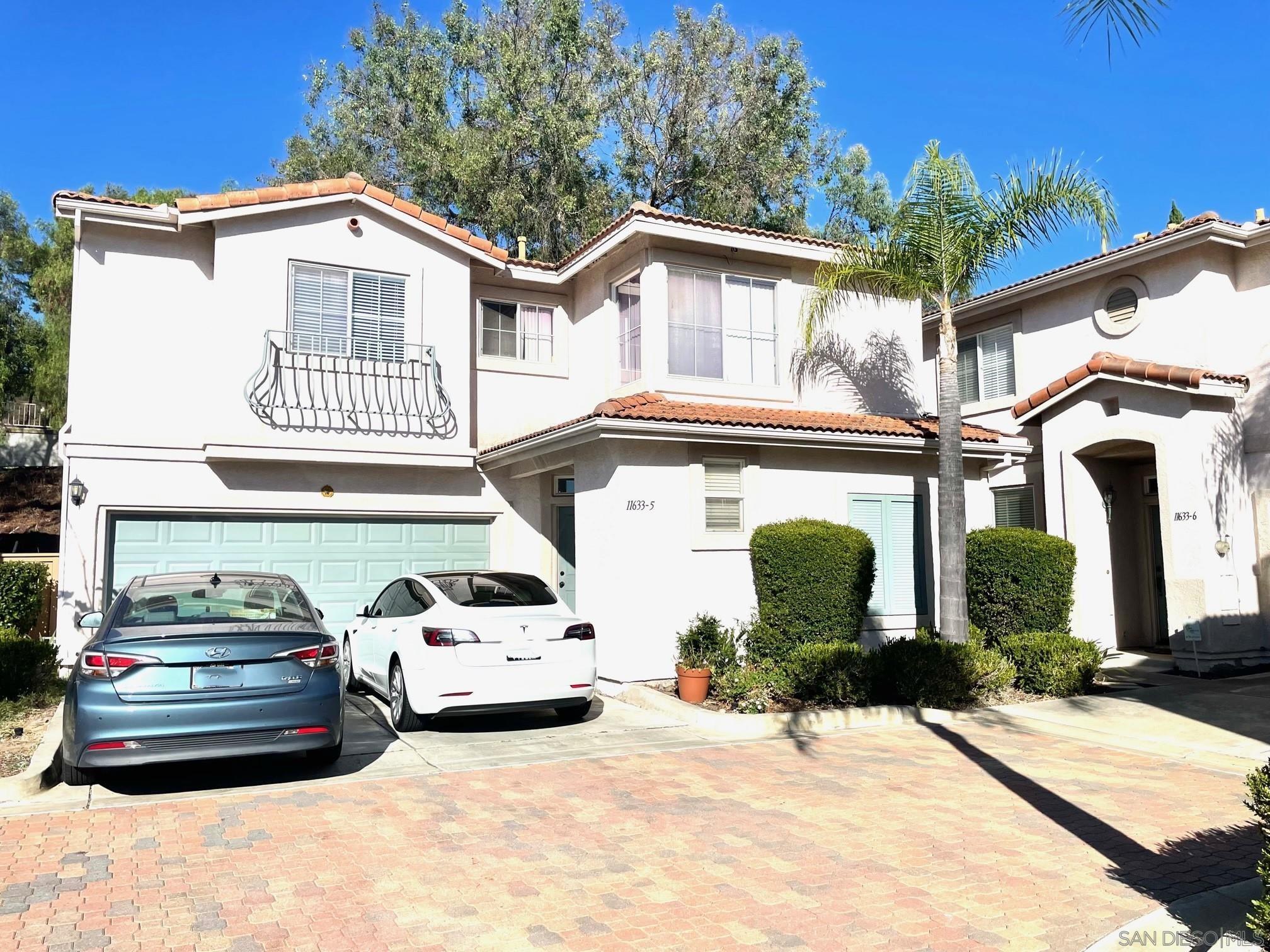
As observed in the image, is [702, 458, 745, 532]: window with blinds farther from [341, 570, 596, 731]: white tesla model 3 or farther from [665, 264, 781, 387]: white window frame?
[341, 570, 596, 731]: white tesla model 3

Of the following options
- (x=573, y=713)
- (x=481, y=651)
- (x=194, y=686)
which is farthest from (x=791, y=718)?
(x=194, y=686)

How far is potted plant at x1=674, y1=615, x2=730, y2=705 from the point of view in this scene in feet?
34.0

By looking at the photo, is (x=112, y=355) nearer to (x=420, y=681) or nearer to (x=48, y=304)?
(x=420, y=681)

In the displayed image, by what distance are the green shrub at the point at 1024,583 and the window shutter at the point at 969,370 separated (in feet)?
23.3

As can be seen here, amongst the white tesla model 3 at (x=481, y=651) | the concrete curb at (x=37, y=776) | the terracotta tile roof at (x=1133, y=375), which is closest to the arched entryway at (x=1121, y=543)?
the terracotta tile roof at (x=1133, y=375)

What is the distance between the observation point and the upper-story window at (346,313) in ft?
43.4

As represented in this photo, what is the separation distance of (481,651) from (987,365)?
13.6m

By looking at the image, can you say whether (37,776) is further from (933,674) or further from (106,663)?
(933,674)

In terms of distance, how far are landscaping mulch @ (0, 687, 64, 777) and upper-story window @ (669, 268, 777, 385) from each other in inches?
340

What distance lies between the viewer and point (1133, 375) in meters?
13.4

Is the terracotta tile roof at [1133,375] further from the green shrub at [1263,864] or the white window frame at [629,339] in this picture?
the green shrub at [1263,864]

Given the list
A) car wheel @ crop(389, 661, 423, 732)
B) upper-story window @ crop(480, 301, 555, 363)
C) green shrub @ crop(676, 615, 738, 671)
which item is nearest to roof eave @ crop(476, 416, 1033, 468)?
upper-story window @ crop(480, 301, 555, 363)

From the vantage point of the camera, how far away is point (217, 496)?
12852mm

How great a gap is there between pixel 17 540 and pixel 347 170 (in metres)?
14.1
